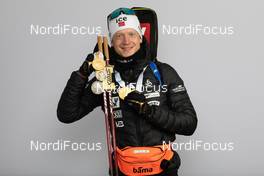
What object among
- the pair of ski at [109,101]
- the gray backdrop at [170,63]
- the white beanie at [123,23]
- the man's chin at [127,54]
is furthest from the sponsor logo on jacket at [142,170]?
the gray backdrop at [170,63]

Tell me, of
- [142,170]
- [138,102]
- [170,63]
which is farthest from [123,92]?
[170,63]

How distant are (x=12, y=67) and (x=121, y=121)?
47.5 inches

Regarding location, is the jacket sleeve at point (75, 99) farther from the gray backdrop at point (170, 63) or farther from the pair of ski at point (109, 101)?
the gray backdrop at point (170, 63)

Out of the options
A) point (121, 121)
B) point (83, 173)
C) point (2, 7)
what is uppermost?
point (2, 7)

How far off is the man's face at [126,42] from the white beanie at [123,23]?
0.02 m

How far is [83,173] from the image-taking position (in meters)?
2.83

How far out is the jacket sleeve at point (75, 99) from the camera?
1805 millimetres

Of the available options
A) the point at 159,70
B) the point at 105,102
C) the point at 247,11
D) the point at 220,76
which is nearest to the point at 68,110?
the point at 105,102

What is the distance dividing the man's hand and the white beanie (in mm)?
319

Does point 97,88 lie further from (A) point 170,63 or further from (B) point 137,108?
(A) point 170,63

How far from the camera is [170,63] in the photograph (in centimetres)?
271

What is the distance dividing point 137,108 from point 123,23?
0.40m

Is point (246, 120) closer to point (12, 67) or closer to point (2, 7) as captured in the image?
point (12, 67)

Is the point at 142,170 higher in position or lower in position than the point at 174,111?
lower
